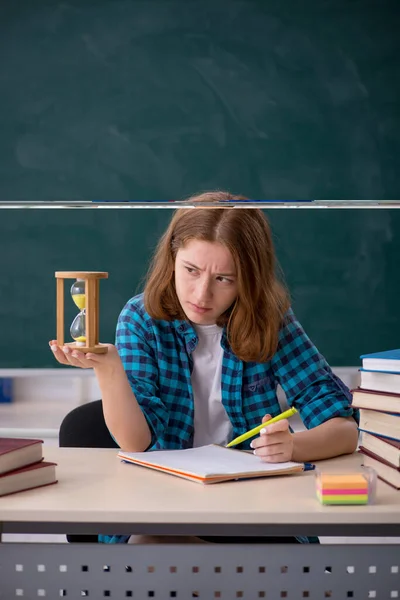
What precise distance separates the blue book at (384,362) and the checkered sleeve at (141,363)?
0.55 metres

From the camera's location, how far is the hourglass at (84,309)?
1.49 meters

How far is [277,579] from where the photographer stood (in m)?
1.31

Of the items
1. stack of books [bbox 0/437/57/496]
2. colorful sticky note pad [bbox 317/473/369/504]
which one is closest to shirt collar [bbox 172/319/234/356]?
stack of books [bbox 0/437/57/496]

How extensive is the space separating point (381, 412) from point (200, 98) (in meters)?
2.34

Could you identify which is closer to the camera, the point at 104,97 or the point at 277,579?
the point at 277,579

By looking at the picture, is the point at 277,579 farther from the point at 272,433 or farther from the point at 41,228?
the point at 41,228

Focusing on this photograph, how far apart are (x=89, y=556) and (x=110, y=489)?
134 millimetres

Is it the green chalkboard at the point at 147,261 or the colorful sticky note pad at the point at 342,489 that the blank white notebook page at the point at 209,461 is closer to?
the colorful sticky note pad at the point at 342,489

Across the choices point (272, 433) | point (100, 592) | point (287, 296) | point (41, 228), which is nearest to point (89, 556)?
point (100, 592)

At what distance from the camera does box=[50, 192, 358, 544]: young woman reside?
6.08 ft

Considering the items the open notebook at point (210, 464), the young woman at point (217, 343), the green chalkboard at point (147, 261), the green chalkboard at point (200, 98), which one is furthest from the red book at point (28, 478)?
the green chalkboard at point (200, 98)

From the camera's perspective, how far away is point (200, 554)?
51.2 inches

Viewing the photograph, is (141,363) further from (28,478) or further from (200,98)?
(200,98)

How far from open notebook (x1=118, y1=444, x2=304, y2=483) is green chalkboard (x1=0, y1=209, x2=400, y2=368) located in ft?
6.36
